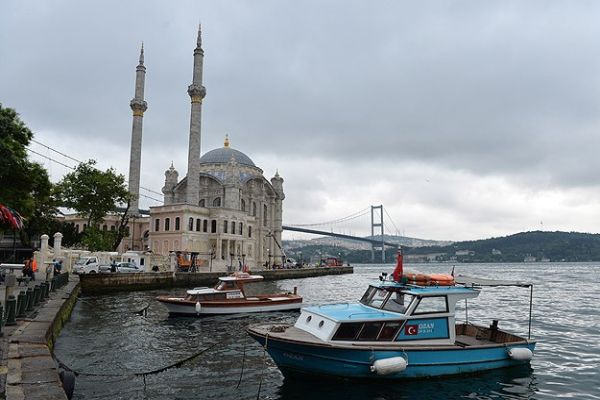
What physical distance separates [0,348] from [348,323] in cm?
738

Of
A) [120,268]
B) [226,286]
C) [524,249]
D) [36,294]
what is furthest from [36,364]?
[524,249]

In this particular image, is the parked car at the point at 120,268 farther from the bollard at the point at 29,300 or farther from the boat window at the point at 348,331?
the boat window at the point at 348,331

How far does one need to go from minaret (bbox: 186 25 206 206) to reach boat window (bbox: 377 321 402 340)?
163 feet

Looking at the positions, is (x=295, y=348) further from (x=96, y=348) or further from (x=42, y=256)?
(x=42, y=256)

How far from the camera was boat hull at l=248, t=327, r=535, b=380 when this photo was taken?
36.4 feet

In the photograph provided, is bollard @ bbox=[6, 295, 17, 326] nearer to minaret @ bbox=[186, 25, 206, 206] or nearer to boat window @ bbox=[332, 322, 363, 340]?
boat window @ bbox=[332, 322, 363, 340]

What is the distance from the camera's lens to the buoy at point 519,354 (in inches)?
500

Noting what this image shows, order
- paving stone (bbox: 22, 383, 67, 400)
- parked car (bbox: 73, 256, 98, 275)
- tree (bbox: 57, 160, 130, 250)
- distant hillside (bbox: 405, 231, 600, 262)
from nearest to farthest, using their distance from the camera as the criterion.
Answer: paving stone (bbox: 22, 383, 67, 400)
parked car (bbox: 73, 256, 98, 275)
tree (bbox: 57, 160, 130, 250)
distant hillside (bbox: 405, 231, 600, 262)

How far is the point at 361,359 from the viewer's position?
36.4ft

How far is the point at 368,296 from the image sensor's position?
43.4 ft

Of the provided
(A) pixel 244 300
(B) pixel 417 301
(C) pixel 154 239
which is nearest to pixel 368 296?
(B) pixel 417 301

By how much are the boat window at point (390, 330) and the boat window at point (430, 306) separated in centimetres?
59

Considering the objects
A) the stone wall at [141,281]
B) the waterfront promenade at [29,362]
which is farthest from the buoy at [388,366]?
the stone wall at [141,281]

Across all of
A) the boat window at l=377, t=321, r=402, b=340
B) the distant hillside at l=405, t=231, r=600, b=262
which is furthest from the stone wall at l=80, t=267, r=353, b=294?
the distant hillside at l=405, t=231, r=600, b=262
